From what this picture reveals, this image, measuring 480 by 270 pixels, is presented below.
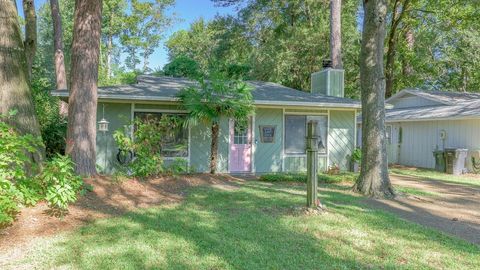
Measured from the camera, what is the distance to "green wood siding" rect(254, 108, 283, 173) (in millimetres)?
11688

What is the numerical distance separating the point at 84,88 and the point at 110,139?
3118 mm

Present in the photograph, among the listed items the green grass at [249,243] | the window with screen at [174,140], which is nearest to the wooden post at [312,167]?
the green grass at [249,243]

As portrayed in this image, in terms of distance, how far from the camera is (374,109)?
8.16 metres

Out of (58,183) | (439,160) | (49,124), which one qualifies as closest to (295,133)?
(439,160)

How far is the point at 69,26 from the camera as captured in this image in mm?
33344

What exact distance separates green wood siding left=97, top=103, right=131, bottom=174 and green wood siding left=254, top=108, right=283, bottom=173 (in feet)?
13.2

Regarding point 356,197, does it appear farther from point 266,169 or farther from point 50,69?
point 50,69

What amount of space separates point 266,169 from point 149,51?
2812 cm

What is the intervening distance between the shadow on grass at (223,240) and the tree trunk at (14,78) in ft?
7.05

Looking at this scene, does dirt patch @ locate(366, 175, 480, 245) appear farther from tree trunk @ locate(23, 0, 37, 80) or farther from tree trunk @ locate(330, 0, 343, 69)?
tree trunk @ locate(23, 0, 37, 80)

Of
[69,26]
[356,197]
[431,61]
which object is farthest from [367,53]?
[69,26]

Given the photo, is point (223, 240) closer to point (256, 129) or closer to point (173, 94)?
point (173, 94)

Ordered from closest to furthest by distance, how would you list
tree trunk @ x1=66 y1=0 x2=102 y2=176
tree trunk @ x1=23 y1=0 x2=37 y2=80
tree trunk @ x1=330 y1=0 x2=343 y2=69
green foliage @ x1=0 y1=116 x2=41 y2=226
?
green foliage @ x1=0 y1=116 x2=41 y2=226
tree trunk @ x1=66 y1=0 x2=102 y2=176
tree trunk @ x1=23 y1=0 x2=37 y2=80
tree trunk @ x1=330 y1=0 x2=343 y2=69

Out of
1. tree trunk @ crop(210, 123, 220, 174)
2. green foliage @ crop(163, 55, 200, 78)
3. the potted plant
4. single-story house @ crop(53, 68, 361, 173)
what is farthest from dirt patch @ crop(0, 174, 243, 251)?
green foliage @ crop(163, 55, 200, 78)
